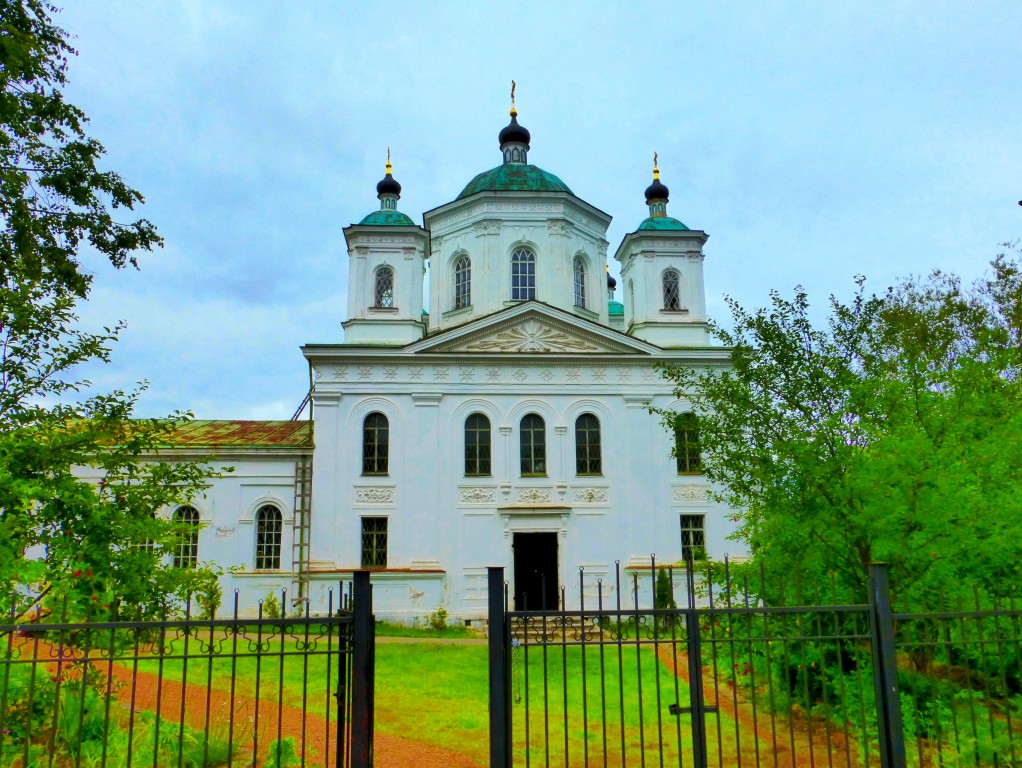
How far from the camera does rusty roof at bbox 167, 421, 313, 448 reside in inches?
935

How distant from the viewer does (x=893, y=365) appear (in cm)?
1032

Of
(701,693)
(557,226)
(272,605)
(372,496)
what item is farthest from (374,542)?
(701,693)

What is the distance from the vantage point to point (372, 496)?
22.2 m

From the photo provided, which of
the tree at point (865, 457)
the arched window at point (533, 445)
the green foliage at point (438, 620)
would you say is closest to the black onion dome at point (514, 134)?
the arched window at point (533, 445)

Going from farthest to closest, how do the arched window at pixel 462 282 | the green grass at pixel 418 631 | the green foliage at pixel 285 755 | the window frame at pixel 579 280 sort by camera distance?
the window frame at pixel 579 280, the arched window at pixel 462 282, the green grass at pixel 418 631, the green foliage at pixel 285 755

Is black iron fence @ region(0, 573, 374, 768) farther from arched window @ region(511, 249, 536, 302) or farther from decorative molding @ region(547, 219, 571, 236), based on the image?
decorative molding @ region(547, 219, 571, 236)

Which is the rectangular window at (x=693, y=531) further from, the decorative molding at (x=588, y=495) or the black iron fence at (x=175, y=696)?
the black iron fence at (x=175, y=696)

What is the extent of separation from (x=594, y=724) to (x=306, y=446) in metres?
15.0

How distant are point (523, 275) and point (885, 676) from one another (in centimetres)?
2080

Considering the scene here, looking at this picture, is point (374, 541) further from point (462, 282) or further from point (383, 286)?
point (462, 282)

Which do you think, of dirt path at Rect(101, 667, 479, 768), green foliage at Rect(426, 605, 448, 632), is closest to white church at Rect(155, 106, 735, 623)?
green foliage at Rect(426, 605, 448, 632)

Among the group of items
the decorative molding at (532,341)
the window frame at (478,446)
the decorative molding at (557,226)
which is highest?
the decorative molding at (557,226)

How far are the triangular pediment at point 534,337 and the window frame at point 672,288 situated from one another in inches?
110

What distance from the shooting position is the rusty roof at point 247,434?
77.9ft
